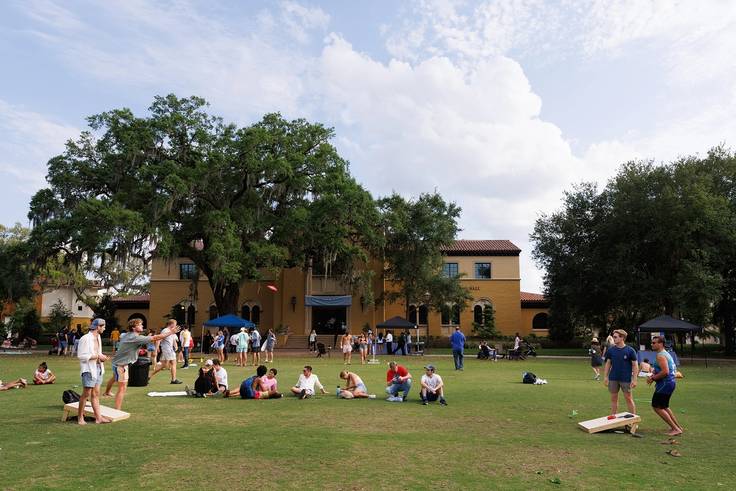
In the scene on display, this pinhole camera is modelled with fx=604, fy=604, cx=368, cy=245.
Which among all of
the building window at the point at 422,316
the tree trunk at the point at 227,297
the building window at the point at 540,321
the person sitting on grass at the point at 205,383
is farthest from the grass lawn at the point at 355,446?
the building window at the point at 540,321

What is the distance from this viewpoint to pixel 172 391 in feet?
48.5

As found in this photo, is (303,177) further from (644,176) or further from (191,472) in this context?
(191,472)

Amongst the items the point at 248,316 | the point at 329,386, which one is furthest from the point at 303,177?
the point at 329,386

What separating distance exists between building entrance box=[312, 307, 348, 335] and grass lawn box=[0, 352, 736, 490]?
108ft

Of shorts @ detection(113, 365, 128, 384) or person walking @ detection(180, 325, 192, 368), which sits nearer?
shorts @ detection(113, 365, 128, 384)

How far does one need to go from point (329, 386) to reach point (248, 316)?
109 ft

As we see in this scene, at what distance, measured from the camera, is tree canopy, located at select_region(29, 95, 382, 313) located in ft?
107

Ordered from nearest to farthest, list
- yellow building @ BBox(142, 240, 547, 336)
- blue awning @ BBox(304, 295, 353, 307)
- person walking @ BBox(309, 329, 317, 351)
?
1. person walking @ BBox(309, 329, 317, 351)
2. blue awning @ BBox(304, 295, 353, 307)
3. yellow building @ BBox(142, 240, 547, 336)

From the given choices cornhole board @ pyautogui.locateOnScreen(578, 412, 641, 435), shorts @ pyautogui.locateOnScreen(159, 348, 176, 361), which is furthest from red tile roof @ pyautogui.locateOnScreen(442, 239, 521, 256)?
cornhole board @ pyautogui.locateOnScreen(578, 412, 641, 435)

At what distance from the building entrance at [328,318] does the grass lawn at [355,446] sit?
3295 centimetres

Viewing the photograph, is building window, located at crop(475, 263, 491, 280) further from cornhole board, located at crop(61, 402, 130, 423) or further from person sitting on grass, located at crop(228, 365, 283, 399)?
cornhole board, located at crop(61, 402, 130, 423)

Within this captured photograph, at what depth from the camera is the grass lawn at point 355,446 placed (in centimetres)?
660

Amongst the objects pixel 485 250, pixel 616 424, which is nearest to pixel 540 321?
pixel 485 250

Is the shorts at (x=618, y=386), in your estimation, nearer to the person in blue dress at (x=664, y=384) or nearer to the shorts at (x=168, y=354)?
the person in blue dress at (x=664, y=384)
